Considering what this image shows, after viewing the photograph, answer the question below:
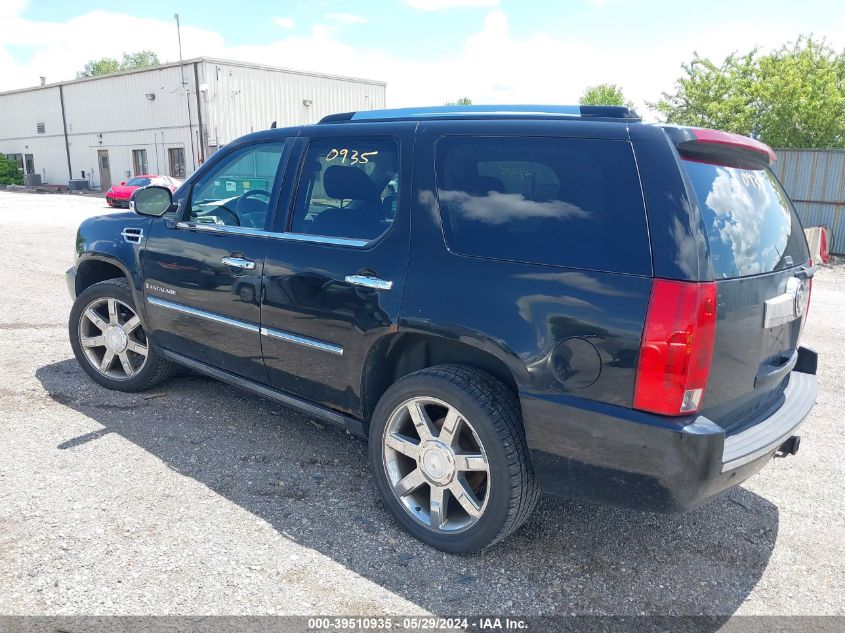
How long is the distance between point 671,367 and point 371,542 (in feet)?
5.26

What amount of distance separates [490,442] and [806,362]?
75.6 inches

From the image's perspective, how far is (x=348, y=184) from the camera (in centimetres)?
346

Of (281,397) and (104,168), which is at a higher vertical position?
(104,168)

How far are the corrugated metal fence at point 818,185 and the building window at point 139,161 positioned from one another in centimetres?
3205

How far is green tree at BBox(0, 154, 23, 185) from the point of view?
44562 mm

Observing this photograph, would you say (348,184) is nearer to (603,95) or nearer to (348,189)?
(348,189)

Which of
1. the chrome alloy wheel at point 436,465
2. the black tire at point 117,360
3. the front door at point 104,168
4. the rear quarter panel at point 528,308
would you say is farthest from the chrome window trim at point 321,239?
the front door at point 104,168

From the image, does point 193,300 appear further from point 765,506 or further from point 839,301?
point 839,301

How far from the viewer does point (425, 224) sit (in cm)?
305

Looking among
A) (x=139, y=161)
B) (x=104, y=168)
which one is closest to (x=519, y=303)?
(x=139, y=161)

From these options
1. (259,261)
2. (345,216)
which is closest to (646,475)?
(345,216)

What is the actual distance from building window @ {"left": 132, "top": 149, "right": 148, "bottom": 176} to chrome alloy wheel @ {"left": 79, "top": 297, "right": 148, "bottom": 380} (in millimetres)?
34716

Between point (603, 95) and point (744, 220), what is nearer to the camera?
point (744, 220)

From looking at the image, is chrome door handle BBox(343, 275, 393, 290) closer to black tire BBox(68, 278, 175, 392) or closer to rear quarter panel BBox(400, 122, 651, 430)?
rear quarter panel BBox(400, 122, 651, 430)
